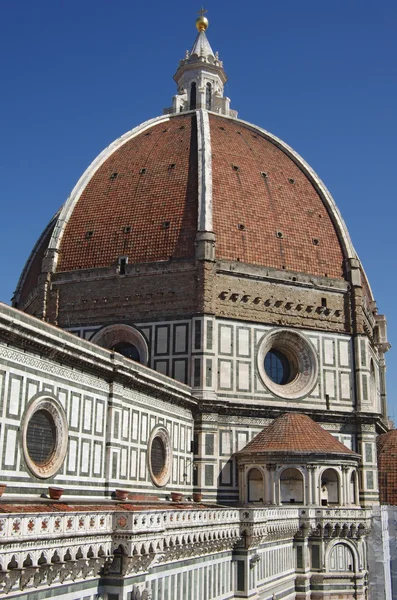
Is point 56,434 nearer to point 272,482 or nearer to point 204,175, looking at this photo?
point 272,482

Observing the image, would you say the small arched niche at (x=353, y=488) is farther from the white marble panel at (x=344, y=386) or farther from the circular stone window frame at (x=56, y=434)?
the circular stone window frame at (x=56, y=434)

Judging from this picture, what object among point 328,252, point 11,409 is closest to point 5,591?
point 11,409

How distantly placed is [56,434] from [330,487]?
16169 mm

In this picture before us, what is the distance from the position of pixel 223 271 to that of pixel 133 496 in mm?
13784

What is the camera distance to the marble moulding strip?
124ft

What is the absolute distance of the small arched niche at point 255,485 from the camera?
1353 inches

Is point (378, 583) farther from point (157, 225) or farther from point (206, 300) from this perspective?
point (157, 225)

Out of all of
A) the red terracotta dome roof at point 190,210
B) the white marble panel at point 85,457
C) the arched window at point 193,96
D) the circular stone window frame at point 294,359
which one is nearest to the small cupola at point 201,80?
the arched window at point 193,96

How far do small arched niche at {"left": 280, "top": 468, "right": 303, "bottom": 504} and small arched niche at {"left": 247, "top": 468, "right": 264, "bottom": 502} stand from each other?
1.04 m

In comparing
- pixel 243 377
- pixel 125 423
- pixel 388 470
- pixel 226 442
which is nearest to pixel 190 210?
pixel 243 377

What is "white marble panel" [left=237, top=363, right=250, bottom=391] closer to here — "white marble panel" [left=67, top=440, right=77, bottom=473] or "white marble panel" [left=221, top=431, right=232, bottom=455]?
"white marble panel" [left=221, top=431, right=232, bottom=455]

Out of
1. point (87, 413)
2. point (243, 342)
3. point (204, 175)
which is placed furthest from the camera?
point (204, 175)

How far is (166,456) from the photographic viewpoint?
102ft

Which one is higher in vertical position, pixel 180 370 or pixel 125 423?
pixel 180 370
